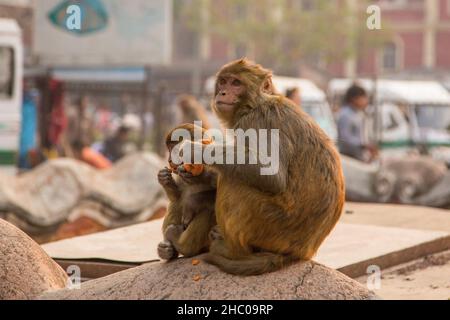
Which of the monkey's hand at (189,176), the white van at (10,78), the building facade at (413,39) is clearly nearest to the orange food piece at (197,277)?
the monkey's hand at (189,176)

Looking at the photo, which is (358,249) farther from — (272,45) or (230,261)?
(272,45)

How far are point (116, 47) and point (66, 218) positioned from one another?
9.55 metres

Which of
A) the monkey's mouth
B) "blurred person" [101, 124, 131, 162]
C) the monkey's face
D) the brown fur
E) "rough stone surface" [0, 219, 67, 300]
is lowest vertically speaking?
"blurred person" [101, 124, 131, 162]

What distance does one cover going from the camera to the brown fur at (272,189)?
4426mm

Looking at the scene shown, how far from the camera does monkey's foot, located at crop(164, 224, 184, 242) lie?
478 centimetres

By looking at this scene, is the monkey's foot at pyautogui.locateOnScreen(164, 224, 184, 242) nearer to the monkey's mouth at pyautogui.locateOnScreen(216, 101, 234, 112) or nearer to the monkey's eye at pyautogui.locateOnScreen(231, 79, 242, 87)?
the monkey's mouth at pyautogui.locateOnScreen(216, 101, 234, 112)

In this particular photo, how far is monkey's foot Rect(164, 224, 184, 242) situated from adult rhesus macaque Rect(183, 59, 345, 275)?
245mm

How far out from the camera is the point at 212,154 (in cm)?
434

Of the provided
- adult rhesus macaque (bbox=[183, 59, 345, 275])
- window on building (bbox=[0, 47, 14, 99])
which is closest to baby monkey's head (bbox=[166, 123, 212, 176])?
adult rhesus macaque (bbox=[183, 59, 345, 275])

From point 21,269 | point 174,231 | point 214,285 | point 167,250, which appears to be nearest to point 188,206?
point 174,231

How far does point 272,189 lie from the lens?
4398mm

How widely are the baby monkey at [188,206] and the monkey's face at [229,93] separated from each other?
171 mm

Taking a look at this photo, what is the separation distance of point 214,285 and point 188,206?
393mm

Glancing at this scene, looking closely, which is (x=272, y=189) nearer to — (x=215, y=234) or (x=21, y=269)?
(x=215, y=234)
